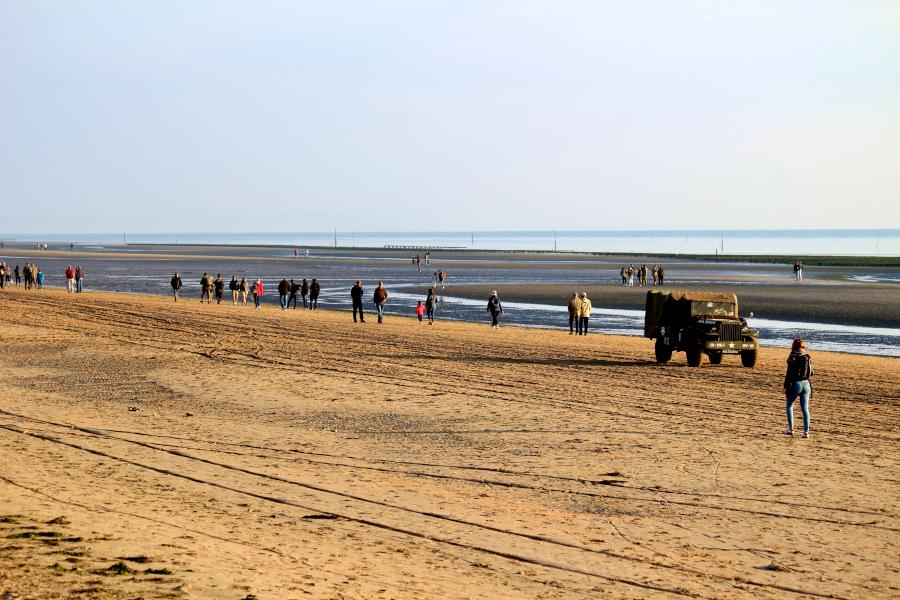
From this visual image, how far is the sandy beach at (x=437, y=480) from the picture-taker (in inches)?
368

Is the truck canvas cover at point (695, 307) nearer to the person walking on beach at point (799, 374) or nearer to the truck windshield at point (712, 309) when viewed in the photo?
the truck windshield at point (712, 309)

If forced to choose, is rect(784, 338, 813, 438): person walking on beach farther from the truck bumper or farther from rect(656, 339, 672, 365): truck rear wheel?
rect(656, 339, 672, 365): truck rear wheel

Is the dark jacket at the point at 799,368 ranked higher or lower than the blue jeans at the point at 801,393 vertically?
higher

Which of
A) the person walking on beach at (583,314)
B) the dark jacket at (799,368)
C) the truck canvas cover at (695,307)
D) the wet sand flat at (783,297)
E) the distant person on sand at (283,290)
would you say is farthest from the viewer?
the wet sand flat at (783,297)

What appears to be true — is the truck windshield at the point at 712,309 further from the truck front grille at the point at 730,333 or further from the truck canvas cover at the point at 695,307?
the truck front grille at the point at 730,333

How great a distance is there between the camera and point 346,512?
11688mm

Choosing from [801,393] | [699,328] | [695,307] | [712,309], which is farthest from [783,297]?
[801,393]

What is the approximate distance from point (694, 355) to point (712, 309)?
1.77 m

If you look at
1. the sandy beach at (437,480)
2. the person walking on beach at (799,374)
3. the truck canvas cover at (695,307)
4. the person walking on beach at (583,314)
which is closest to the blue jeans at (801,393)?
the person walking on beach at (799,374)

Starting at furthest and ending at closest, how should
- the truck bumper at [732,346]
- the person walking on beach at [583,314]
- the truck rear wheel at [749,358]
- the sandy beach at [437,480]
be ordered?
the person walking on beach at [583,314] < the truck rear wheel at [749,358] < the truck bumper at [732,346] < the sandy beach at [437,480]

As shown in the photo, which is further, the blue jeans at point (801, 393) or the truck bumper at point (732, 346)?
the truck bumper at point (732, 346)

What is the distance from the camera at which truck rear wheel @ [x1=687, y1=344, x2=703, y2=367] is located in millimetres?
26578

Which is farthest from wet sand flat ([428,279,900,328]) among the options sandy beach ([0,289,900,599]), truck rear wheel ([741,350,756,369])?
sandy beach ([0,289,900,599])

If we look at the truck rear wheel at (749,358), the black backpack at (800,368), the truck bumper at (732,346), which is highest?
the black backpack at (800,368)
